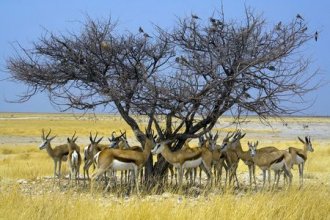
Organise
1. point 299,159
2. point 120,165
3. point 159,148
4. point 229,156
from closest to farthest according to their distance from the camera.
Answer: point 120,165, point 159,148, point 229,156, point 299,159

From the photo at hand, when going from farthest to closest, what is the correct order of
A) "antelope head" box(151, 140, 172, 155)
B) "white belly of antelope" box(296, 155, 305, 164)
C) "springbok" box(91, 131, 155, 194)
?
"white belly of antelope" box(296, 155, 305, 164)
"antelope head" box(151, 140, 172, 155)
"springbok" box(91, 131, 155, 194)

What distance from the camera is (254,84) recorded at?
13406 mm

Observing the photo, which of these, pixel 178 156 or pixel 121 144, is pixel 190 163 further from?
pixel 121 144

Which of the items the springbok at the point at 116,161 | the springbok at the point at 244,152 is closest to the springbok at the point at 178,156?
the springbok at the point at 116,161

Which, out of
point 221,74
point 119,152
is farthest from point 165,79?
point 119,152

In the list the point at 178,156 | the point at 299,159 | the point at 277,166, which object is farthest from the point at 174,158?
the point at 299,159

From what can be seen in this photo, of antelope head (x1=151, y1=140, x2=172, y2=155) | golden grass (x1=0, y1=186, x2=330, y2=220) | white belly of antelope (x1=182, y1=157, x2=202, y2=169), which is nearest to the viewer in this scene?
golden grass (x1=0, y1=186, x2=330, y2=220)

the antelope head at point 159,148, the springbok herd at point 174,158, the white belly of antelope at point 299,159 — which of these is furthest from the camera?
the white belly of antelope at point 299,159

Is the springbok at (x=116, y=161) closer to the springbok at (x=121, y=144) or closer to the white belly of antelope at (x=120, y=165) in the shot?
the white belly of antelope at (x=120, y=165)

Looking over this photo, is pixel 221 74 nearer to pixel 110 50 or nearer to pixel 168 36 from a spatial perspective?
pixel 168 36

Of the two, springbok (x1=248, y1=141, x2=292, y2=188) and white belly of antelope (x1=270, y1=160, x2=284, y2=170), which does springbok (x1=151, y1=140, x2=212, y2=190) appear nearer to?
springbok (x1=248, y1=141, x2=292, y2=188)

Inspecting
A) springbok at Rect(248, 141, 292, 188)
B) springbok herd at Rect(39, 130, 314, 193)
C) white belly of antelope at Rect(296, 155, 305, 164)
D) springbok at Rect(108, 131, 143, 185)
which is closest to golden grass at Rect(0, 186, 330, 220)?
springbok herd at Rect(39, 130, 314, 193)

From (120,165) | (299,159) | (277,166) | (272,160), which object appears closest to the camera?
(120,165)

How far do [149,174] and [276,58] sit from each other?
508 cm
